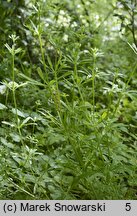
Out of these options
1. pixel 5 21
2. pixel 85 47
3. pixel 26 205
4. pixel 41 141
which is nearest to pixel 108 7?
pixel 85 47

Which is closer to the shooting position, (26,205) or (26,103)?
(26,205)

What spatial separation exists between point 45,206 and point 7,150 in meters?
0.31

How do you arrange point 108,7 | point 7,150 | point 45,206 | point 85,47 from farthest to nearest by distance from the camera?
point 108,7, point 85,47, point 7,150, point 45,206

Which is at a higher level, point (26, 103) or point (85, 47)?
point (85, 47)

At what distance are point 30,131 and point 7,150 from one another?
0.37 meters

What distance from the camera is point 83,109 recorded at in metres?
1.52

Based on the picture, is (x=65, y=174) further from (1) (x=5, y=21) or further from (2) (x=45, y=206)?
(1) (x=5, y=21)

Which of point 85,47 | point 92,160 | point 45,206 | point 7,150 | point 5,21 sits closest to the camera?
point 45,206

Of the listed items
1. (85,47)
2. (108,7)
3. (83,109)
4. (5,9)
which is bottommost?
(83,109)

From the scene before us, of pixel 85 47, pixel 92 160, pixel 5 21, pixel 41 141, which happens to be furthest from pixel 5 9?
pixel 92 160

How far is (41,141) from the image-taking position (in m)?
1.63

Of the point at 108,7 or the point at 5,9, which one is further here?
the point at 108,7

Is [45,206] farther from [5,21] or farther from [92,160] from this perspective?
[5,21]

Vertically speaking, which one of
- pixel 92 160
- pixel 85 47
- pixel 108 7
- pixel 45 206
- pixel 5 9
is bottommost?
pixel 45 206
